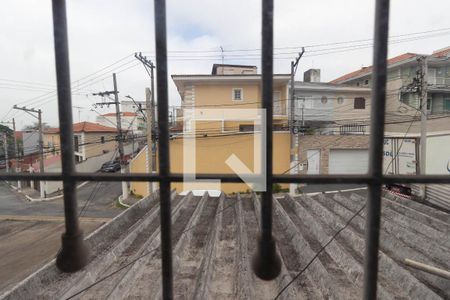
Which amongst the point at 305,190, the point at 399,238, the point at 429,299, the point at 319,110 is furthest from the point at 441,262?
the point at 319,110

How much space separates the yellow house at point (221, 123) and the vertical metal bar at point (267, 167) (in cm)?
1443

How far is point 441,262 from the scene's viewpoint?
292 cm

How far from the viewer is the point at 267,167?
796 mm

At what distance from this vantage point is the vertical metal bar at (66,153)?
2.60 feet

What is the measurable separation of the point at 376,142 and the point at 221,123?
53.4 feet

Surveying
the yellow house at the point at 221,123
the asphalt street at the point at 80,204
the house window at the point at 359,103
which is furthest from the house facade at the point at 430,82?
the asphalt street at the point at 80,204

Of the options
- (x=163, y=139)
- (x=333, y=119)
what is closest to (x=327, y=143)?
(x=333, y=119)

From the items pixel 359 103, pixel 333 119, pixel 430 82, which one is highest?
pixel 430 82

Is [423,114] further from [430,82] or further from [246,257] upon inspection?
[430,82]

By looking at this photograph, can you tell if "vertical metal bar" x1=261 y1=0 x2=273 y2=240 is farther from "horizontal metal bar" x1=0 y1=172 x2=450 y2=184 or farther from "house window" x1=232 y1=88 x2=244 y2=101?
"house window" x1=232 y1=88 x2=244 y2=101

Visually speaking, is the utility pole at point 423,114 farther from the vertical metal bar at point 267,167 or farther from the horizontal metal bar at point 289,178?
the vertical metal bar at point 267,167

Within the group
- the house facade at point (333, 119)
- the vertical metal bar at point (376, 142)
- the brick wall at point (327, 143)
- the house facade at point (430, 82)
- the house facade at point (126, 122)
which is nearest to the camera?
the vertical metal bar at point (376, 142)

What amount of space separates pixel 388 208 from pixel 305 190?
10.4 meters

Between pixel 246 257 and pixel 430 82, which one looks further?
pixel 430 82
